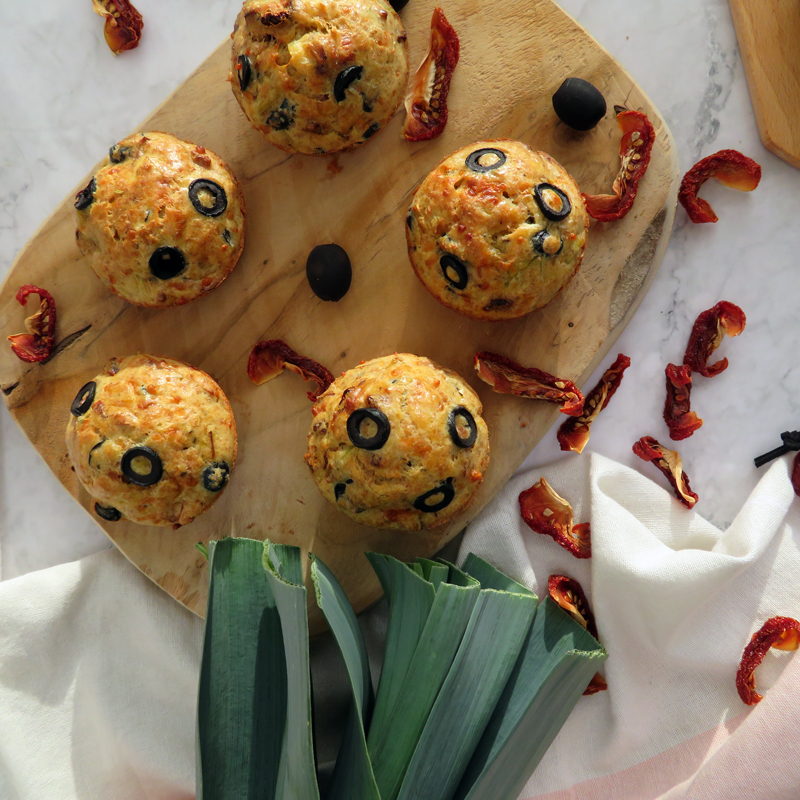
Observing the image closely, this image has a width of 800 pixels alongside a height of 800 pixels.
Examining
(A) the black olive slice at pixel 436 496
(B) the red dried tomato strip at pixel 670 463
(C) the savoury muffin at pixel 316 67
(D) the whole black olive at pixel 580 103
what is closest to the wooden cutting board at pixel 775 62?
(D) the whole black olive at pixel 580 103

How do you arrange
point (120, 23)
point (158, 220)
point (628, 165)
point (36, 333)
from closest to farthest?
point (158, 220) < point (628, 165) < point (36, 333) < point (120, 23)

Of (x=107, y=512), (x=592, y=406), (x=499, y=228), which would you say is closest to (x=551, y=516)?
(x=592, y=406)

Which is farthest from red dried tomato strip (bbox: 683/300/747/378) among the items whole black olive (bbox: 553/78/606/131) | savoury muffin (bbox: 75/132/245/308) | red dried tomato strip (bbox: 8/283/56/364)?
red dried tomato strip (bbox: 8/283/56/364)

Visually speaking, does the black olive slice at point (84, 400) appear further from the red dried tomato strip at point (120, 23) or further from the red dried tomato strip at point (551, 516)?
the red dried tomato strip at point (551, 516)

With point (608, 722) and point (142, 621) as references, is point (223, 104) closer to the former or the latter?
point (142, 621)

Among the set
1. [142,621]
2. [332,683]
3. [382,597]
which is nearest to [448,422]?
[382,597]

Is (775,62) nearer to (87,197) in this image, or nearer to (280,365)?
(280,365)
